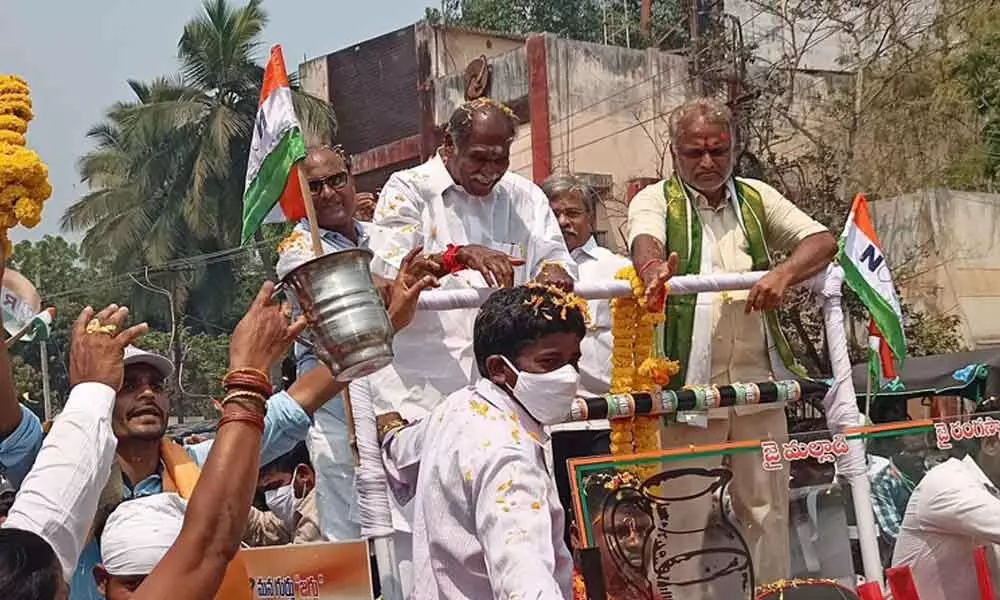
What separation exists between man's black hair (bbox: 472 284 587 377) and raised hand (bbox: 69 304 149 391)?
0.95 metres

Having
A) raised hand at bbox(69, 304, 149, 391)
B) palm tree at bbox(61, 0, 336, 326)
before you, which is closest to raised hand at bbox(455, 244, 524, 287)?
raised hand at bbox(69, 304, 149, 391)

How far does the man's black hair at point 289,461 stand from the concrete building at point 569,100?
12593 millimetres

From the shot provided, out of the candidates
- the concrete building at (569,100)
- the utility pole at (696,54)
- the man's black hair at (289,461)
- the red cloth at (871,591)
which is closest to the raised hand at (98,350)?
the red cloth at (871,591)

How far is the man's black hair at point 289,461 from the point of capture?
580 centimetres

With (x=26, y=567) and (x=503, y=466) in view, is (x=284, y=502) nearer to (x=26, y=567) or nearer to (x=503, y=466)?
(x=503, y=466)

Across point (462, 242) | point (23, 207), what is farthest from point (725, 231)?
point (23, 207)

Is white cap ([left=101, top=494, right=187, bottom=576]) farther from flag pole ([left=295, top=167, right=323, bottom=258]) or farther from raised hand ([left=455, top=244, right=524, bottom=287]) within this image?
raised hand ([left=455, top=244, right=524, bottom=287])

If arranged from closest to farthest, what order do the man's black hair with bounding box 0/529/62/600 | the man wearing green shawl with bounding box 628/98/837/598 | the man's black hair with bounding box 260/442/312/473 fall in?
the man's black hair with bounding box 0/529/62/600 → the man wearing green shawl with bounding box 628/98/837/598 → the man's black hair with bounding box 260/442/312/473

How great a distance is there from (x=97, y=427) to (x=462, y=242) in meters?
2.43

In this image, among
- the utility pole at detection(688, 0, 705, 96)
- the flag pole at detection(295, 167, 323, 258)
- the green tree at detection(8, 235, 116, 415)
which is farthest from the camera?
the green tree at detection(8, 235, 116, 415)

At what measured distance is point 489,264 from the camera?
4281 mm

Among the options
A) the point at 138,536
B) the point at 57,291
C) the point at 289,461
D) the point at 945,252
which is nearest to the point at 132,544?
the point at 138,536

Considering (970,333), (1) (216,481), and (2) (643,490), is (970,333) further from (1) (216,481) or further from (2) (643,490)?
(1) (216,481)

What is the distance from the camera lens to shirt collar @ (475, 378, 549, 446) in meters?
3.19
